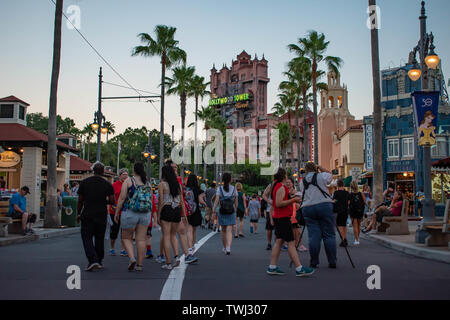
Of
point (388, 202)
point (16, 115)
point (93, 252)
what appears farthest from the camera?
point (16, 115)

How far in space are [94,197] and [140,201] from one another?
2.88 feet

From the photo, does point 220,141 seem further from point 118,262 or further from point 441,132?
point 118,262

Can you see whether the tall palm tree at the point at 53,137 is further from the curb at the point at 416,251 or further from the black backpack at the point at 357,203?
the curb at the point at 416,251

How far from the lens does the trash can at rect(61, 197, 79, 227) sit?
20.2m

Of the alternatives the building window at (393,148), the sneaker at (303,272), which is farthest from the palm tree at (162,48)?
the sneaker at (303,272)

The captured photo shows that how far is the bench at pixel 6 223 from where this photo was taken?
1418 centimetres

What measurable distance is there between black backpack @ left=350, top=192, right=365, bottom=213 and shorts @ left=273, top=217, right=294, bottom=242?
6963 millimetres

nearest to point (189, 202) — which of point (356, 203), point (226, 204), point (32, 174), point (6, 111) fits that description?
point (226, 204)

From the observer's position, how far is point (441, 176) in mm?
34688

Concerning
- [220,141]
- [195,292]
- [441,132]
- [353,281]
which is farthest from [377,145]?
[220,141]

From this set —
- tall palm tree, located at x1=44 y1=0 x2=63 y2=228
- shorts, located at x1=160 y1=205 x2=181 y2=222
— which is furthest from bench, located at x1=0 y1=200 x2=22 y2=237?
shorts, located at x1=160 y1=205 x2=181 y2=222

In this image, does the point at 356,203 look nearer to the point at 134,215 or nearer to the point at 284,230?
the point at 284,230

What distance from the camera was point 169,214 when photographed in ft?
27.7

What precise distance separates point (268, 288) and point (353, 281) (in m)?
1.50
